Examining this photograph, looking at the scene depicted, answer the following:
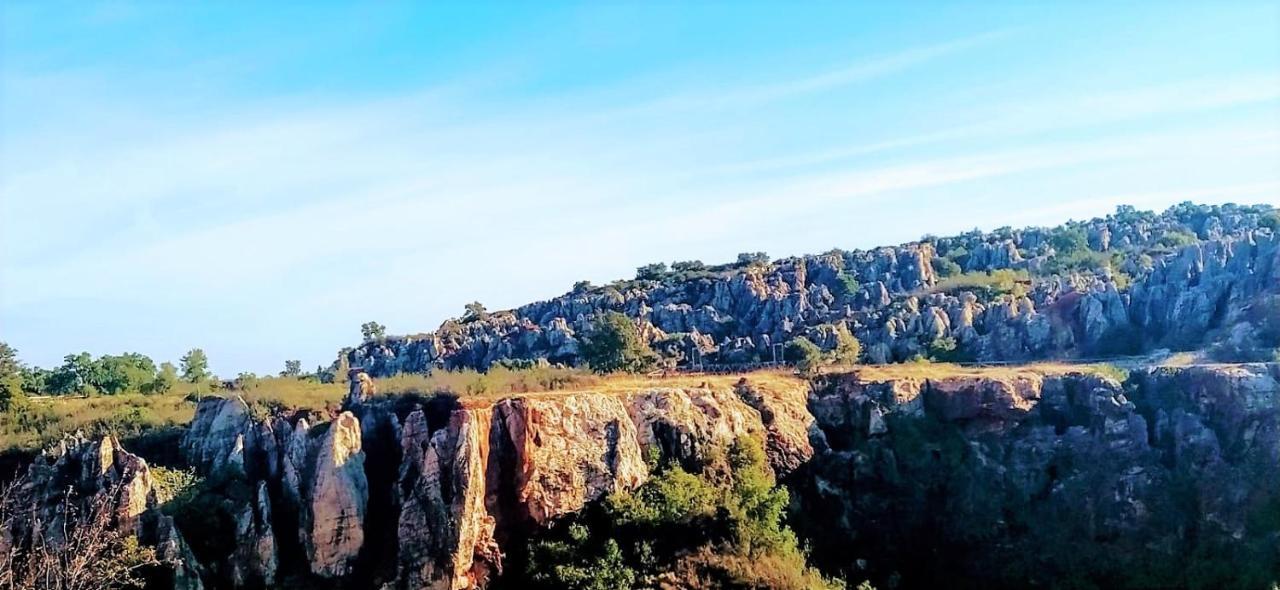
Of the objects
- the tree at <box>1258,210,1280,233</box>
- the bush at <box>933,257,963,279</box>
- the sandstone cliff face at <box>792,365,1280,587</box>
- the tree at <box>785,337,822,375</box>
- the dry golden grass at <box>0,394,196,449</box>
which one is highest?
the tree at <box>1258,210,1280,233</box>

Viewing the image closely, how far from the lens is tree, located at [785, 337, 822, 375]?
4019 cm

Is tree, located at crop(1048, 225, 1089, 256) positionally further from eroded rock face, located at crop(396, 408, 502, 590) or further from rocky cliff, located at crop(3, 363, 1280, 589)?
eroded rock face, located at crop(396, 408, 502, 590)

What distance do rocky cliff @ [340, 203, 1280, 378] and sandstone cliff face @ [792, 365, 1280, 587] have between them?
8.58m

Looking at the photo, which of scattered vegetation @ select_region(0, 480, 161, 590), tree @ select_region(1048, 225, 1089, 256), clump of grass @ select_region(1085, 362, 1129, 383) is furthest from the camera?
tree @ select_region(1048, 225, 1089, 256)

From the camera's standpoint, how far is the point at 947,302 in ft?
198

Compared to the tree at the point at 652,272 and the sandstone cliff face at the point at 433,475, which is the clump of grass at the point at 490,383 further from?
the tree at the point at 652,272

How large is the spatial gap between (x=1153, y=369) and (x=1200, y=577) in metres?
9.07

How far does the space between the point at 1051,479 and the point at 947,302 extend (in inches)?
1099

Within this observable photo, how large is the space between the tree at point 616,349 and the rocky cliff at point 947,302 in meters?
11.4

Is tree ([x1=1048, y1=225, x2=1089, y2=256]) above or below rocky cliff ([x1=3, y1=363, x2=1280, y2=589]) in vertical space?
above

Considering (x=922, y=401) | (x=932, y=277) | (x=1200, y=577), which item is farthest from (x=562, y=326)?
(x=1200, y=577)

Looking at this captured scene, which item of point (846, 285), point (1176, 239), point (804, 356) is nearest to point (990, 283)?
point (846, 285)

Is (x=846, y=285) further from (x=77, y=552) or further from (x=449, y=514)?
(x=77, y=552)

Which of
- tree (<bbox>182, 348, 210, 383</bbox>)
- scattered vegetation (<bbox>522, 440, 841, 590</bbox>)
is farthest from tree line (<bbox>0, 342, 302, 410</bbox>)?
scattered vegetation (<bbox>522, 440, 841, 590</bbox>)
